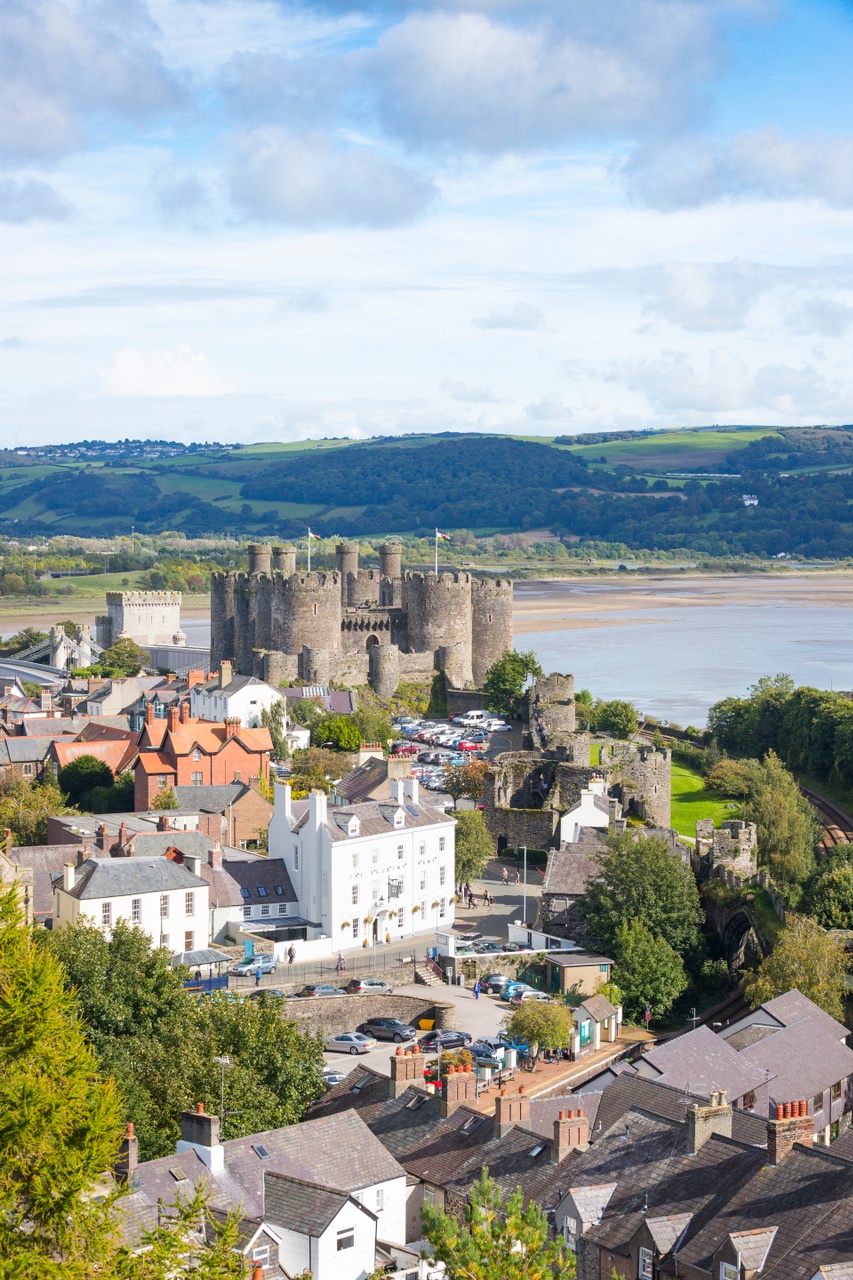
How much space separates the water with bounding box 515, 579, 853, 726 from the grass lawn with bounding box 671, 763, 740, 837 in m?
12.3

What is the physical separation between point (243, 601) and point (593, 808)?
940 inches

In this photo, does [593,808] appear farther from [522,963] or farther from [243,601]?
[243,601]

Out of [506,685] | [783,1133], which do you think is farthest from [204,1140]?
[506,685]

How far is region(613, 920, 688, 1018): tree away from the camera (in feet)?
107

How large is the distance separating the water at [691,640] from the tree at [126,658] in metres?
18.5

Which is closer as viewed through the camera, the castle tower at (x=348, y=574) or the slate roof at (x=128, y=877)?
the slate roof at (x=128, y=877)

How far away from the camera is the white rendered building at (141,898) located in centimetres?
3275

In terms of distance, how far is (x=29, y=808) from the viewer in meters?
42.2

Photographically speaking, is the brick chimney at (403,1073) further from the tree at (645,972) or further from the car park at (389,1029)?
the tree at (645,972)

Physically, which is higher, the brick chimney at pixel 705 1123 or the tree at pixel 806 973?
the brick chimney at pixel 705 1123

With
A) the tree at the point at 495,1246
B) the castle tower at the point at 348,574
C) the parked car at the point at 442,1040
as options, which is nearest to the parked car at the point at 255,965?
the parked car at the point at 442,1040

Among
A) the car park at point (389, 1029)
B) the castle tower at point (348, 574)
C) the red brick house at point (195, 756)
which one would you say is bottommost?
the car park at point (389, 1029)

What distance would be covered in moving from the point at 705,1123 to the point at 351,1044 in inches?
396

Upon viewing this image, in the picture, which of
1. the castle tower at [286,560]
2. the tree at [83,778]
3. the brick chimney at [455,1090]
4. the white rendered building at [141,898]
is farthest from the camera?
the castle tower at [286,560]
